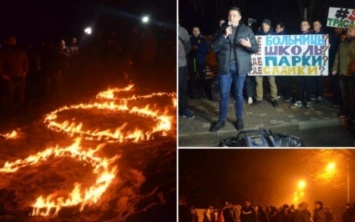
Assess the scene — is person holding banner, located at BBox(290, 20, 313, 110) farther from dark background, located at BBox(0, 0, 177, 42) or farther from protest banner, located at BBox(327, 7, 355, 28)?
dark background, located at BBox(0, 0, 177, 42)

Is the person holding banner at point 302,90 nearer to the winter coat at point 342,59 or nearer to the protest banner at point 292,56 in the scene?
the protest banner at point 292,56

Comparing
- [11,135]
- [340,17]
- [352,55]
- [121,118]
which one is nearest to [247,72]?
[352,55]

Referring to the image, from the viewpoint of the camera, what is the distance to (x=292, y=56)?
4410 millimetres

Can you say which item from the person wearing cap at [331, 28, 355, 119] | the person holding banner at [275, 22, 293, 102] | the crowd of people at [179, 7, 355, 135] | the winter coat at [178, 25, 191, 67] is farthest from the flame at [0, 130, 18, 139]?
the person wearing cap at [331, 28, 355, 119]

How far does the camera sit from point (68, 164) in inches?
170

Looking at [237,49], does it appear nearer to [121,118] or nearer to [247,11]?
[247,11]

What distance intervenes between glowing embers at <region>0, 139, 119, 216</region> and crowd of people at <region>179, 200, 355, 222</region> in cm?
87

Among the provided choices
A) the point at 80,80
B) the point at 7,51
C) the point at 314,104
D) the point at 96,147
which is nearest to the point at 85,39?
the point at 80,80

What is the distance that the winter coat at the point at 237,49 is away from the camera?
401cm

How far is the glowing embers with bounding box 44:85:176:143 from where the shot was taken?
4707mm

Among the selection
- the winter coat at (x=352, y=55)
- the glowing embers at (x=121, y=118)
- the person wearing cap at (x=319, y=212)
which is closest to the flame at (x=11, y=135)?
the glowing embers at (x=121, y=118)

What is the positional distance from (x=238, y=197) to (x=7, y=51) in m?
3.43

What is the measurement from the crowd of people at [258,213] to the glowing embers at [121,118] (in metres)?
1.03

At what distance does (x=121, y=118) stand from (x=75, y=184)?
44.3 inches
